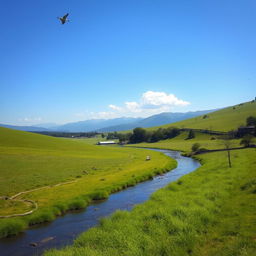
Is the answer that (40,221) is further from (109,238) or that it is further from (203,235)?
(203,235)

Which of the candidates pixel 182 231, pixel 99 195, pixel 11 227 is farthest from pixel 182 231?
pixel 99 195

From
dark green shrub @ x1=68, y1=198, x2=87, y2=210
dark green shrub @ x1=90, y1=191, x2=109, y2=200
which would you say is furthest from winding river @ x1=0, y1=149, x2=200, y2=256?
dark green shrub @ x1=90, y1=191, x2=109, y2=200

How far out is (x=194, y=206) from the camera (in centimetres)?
2292

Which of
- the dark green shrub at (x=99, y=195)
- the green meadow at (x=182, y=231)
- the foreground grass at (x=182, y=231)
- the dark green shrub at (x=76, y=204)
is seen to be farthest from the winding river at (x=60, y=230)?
the foreground grass at (x=182, y=231)

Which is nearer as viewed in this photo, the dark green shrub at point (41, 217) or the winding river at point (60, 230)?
the winding river at point (60, 230)

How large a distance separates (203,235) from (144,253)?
5.61 m

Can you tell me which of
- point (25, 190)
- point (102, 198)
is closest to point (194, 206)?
point (102, 198)

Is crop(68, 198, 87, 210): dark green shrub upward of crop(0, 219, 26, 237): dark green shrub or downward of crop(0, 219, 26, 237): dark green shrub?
downward

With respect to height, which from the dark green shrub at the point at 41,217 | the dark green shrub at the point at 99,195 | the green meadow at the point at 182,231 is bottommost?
the dark green shrub at the point at 99,195

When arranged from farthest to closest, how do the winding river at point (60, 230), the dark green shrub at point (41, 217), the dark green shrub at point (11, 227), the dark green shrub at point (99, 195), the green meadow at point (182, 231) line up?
the dark green shrub at point (99, 195), the dark green shrub at point (41, 217), the dark green shrub at point (11, 227), the winding river at point (60, 230), the green meadow at point (182, 231)

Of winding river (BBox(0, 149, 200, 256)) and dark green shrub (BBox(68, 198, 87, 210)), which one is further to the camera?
dark green shrub (BBox(68, 198, 87, 210))

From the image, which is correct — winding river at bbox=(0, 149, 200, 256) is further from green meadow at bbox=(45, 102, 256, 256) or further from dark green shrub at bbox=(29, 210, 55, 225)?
green meadow at bbox=(45, 102, 256, 256)

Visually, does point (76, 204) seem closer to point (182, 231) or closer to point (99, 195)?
point (99, 195)

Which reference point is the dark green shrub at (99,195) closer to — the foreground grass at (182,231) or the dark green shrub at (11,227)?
the foreground grass at (182,231)
